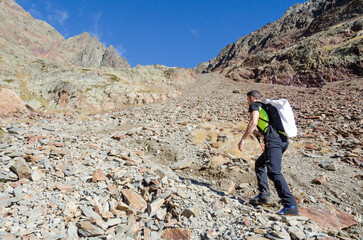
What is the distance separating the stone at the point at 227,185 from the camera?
18.7ft

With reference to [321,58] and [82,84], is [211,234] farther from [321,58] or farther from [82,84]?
[321,58]

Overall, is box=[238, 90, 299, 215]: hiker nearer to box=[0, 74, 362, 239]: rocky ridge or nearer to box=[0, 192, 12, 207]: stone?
box=[0, 74, 362, 239]: rocky ridge

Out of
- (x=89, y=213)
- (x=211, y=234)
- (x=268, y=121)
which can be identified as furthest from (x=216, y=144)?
(x=89, y=213)

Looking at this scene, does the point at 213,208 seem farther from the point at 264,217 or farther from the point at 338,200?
the point at 338,200

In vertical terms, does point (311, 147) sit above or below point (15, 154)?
above

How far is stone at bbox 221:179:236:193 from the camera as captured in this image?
5.71m

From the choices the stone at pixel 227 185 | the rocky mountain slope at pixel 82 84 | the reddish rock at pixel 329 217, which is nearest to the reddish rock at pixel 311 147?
the reddish rock at pixel 329 217

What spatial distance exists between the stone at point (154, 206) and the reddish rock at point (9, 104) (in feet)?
58.3

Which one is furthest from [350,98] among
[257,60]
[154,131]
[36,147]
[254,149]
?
[257,60]

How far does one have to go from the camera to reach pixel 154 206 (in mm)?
4316

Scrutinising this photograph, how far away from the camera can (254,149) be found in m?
8.94

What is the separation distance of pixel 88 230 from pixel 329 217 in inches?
211

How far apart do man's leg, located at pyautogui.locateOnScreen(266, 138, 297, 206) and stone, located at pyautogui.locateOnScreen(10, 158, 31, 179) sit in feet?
21.0

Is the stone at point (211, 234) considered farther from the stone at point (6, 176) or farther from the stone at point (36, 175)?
the stone at point (6, 176)
